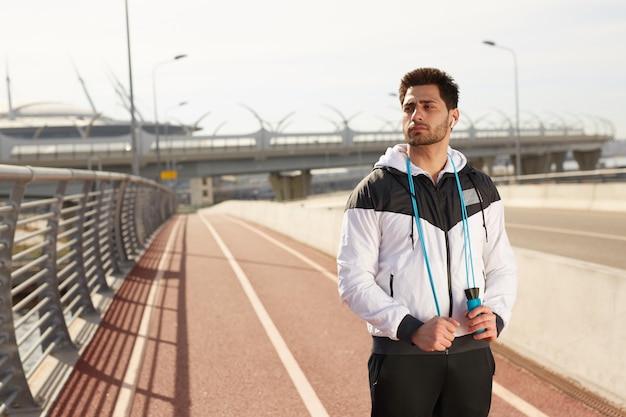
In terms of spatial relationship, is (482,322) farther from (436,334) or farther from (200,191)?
(200,191)

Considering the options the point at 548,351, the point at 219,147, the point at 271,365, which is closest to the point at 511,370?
the point at 548,351

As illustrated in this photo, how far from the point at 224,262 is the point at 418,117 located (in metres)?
13.0

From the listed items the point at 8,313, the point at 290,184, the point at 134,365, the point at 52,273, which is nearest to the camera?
the point at 8,313

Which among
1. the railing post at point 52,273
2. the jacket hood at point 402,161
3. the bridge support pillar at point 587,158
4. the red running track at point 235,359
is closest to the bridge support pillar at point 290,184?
the bridge support pillar at point 587,158

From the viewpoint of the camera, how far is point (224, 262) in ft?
51.4

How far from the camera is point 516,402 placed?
572cm

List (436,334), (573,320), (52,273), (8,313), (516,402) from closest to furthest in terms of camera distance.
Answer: (436,334), (8,313), (516,402), (573,320), (52,273)

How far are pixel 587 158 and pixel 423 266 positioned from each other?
141m

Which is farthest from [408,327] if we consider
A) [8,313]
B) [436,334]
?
[8,313]

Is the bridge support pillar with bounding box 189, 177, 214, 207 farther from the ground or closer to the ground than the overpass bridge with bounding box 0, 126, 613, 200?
closer to the ground

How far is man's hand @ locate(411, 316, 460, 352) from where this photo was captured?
2.65 m

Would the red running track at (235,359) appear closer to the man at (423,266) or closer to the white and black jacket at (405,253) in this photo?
the man at (423,266)

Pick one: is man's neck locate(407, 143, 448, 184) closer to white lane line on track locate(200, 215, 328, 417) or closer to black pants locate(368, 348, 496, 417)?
black pants locate(368, 348, 496, 417)

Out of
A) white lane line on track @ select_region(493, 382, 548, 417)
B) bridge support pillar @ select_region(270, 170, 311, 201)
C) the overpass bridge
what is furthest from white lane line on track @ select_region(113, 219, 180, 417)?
bridge support pillar @ select_region(270, 170, 311, 201)
